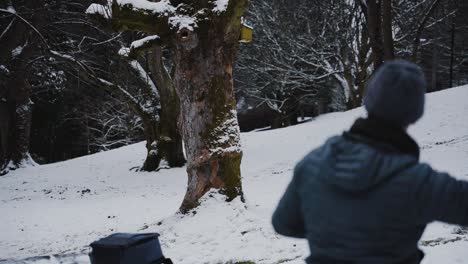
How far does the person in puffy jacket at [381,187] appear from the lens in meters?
1.66

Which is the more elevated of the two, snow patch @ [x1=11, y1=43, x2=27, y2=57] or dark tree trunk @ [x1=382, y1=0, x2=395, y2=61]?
snow patch @ [x1=11, y1=43, x2=27, y2=57]

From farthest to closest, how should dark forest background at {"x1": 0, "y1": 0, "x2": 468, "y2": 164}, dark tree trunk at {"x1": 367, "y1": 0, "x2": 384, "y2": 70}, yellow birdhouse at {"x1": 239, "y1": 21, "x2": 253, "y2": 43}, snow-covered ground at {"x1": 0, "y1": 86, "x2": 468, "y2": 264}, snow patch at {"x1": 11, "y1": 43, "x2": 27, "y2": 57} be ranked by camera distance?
dark forest background at {"x1": 0, "y1": 0, "x2": 468, "y2": 164} < snow patch at {"x1": 11, "y1": 43, "x2": 27, "y2": 57} < dark tree trunk at {"x1": 367, "y1": 0, "x2": 384, "y2": 70} < yellow birdhouse at {"x1": 239, "y1": 21, "x2": 253, "y2": 43} < snow-covered ground at {"x1": 0, "y1": 86, "x2": 468, "y2": 264}

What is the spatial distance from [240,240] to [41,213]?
6.85 m

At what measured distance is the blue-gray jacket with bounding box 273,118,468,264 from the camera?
166cm

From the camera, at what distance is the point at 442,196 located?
1642mm

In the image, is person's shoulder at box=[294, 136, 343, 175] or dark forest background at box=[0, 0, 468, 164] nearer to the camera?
person's shoulder at box=[294, 136, 343, 175]

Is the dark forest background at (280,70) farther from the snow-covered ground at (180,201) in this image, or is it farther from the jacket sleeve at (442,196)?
the jacket sleeve at (442,196)

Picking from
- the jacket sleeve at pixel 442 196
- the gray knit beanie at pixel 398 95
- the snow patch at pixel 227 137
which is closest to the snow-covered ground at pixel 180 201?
the snow patch at pixel 227 137

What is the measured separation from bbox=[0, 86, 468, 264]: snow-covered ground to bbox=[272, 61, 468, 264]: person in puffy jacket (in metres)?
3.01

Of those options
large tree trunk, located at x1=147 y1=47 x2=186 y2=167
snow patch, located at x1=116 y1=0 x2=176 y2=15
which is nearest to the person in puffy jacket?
snow patch, located at x1=116 y1=0 x2=176 y2=15

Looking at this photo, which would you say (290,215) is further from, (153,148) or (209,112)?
(153,148)

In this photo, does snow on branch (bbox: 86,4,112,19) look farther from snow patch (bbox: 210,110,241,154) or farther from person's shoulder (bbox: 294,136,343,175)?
person's shoulder (bbox: 294,136,343,175)

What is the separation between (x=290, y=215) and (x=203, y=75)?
191 inches

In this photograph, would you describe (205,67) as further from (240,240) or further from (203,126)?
(240,240)
